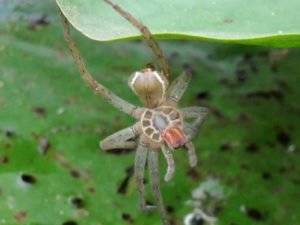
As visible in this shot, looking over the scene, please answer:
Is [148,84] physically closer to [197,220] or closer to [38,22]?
[197,220]

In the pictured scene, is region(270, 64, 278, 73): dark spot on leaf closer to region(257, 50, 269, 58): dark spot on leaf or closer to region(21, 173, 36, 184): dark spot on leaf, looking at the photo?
region(257, 50, 269, 58): dark spot on leaf

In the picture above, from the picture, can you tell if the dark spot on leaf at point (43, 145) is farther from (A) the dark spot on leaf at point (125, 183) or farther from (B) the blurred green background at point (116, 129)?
(A) the dark spot on leaf at point (125, 183)

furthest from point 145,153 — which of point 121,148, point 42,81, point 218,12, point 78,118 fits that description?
point 218,12

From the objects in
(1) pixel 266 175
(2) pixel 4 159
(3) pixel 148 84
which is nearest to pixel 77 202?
(2) pixel 4 159

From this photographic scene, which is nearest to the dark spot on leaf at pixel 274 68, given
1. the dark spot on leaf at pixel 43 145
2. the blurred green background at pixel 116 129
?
the blurred green background at pixel 116 129

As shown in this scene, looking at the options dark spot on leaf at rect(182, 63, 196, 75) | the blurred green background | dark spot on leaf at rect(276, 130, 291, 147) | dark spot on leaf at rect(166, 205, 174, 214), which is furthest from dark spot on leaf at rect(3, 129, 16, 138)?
dark spot on leaf at rect(276, 130, 291, 147)
